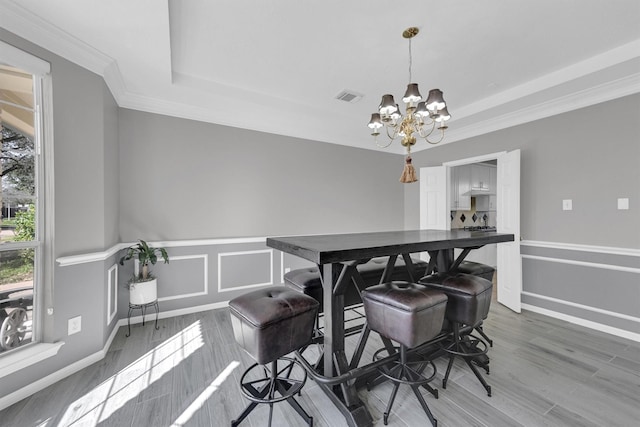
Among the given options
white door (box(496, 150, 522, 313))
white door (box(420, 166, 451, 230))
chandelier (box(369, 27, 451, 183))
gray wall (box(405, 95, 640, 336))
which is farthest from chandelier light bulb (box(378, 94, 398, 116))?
white door (box(420, 166, 451, 230))

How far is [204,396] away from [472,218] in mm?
6590

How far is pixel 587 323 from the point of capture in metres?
2.92

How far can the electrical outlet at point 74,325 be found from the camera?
6.72ft

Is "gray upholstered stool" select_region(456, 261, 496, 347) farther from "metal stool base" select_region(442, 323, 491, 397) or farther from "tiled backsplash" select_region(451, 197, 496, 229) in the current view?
"tiled backsplash" select_region(451, 197, 496, 229)

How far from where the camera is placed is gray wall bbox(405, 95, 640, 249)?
2699 mm

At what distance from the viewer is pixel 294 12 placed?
1.92m

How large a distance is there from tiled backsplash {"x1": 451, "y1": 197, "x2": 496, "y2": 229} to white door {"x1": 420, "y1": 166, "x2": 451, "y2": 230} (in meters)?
1.70

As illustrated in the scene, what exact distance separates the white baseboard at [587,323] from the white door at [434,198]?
1.67 metres

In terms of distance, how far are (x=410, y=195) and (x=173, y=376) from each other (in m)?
4.69

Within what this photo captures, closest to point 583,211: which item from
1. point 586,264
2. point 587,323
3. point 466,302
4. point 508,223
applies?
point 586,264

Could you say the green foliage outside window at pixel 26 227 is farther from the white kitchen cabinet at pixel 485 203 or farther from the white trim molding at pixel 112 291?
the white kitchen cabinet at pixel 485 203

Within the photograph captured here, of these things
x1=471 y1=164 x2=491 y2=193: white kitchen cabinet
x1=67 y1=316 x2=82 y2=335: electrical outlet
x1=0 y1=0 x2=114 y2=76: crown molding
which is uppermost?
x1=0 y1=0 x2=114 y2=76: crown molding

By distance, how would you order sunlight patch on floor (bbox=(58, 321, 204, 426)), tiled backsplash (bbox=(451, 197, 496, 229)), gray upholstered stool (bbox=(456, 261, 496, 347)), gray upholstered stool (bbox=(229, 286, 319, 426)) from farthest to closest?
tiled backsplash (bbox=(451, 197, 496, 229)), gray upholstered stool (bbox=(456, 261, 496, 347)), sunlight patch on floor (bbox=(58, 321, 204, 426)), gray upholstered stool (bbox=(229, 286, 319, 426))

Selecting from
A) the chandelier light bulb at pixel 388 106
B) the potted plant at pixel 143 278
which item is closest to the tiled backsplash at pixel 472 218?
the chandelier light bulb at pixel 388 106
